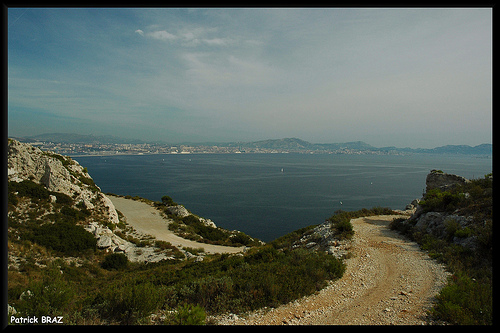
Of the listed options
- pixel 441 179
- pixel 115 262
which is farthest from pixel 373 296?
pixel 441 179

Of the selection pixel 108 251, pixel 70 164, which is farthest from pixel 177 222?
pixel 70 164

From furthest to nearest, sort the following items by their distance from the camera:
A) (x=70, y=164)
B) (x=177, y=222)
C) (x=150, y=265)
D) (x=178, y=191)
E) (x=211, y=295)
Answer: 1. (x=178, y=191)
2. (x=177, y=222)
3. (x=70, y=164)
4. (x=150, y=265)
5. (x=211, y=295)

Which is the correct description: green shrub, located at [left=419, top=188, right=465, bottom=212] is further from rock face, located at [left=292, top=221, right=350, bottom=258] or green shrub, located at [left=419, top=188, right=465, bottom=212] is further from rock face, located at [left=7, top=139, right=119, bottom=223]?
rock face, located at [left=7, top=139, right=119, bottom=223]

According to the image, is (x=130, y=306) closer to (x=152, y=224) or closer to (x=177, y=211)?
(x=152, y=224)

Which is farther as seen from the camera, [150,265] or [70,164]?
[70,164]

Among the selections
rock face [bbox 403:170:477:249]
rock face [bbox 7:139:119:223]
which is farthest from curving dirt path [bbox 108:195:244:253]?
rock face [bbox 403:170:477:249]

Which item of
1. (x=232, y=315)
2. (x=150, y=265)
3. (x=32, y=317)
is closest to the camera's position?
(x=32, y=317)
